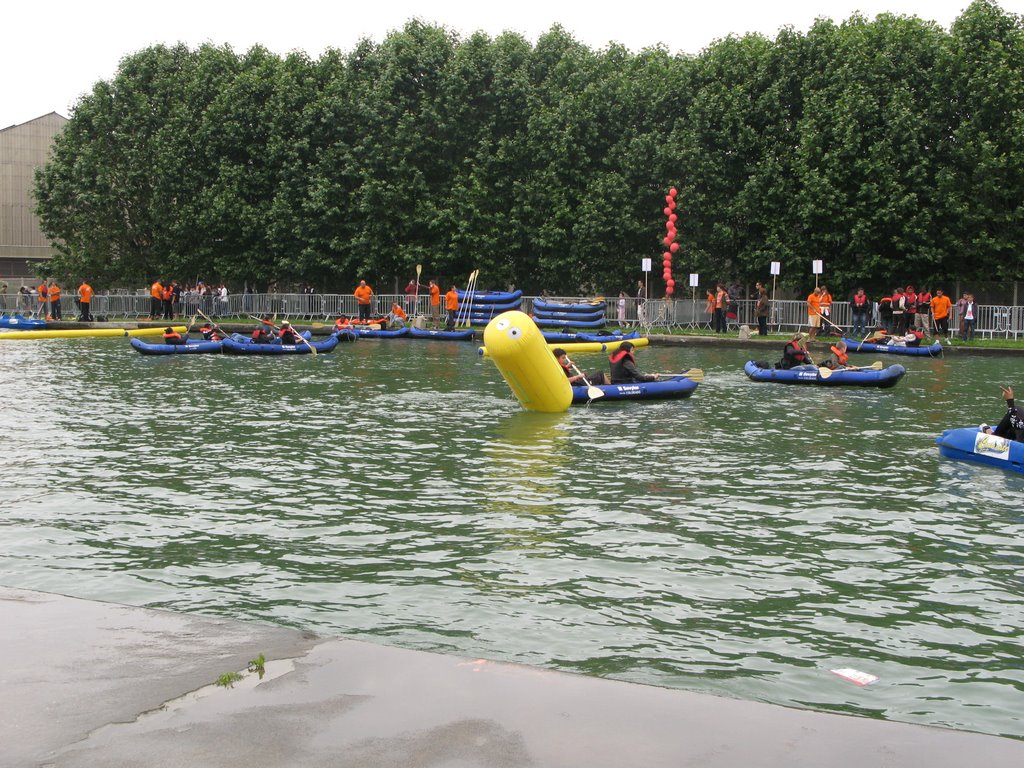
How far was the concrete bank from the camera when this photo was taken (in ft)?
19.1

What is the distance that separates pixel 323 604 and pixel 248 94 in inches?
2147

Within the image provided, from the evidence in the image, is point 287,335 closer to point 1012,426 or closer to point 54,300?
point 1012,426

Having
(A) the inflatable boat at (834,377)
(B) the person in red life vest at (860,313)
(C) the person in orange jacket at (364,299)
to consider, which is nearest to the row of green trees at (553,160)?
(B) the person in red life vest at (860,313)

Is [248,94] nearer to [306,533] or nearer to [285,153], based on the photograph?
[285,153]

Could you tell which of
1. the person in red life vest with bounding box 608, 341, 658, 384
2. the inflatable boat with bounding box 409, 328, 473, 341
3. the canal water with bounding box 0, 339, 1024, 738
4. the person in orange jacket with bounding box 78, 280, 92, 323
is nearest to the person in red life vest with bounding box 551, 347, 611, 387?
the person in red life vest with bounding box 608, 341, 658, 384

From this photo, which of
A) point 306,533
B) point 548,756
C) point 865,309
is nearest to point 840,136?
point 865,309

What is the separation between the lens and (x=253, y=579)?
10.6 meters

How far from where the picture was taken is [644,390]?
25156 mm

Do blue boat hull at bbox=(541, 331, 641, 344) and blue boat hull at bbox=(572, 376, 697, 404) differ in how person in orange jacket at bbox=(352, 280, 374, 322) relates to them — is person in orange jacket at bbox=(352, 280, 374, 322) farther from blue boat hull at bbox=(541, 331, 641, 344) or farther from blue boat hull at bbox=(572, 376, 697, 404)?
blue boat hull at bbox=(572, 376, 697, 404)

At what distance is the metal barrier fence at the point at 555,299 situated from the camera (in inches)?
1774

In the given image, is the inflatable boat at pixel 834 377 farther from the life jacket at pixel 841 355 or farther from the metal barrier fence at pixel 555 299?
the metal barrier fence at pixel 555 299

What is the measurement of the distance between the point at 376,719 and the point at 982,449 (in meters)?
13.3

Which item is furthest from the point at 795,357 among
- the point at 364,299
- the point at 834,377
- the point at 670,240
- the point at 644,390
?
the point at 364,299

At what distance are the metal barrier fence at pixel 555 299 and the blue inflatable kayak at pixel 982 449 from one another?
28948 mm
